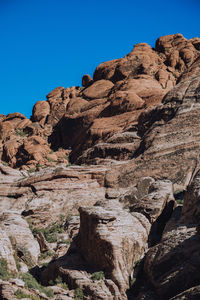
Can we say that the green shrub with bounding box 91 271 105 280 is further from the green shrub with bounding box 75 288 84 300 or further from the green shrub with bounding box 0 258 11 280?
the green shrub with bounding box 0 258 11 280

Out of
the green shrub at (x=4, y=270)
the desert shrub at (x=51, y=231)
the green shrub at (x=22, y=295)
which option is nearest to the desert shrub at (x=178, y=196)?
the desert shrub at (x=51, y=231)

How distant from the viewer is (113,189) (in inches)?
1617

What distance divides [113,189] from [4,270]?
58.8 ft

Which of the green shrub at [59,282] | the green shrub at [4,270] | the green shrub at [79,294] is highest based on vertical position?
the green shrub at [4,270]

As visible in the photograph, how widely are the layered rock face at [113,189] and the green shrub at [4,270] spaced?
195 millimetres

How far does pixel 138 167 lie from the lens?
41719 mm

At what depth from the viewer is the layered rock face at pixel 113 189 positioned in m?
22.7

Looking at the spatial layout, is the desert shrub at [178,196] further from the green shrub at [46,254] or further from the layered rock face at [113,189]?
the green shrub at [46,254]

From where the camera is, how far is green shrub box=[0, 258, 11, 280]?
2348 centimetres

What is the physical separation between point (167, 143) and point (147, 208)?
13.9 m

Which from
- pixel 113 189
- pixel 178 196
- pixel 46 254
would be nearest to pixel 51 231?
pixel 46 254

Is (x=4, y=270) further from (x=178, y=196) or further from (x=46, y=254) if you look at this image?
(x=178, y=196)

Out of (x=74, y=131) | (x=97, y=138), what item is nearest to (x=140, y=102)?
(x=97, y=138)

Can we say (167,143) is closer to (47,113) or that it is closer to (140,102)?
(140,102)
